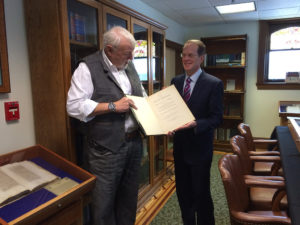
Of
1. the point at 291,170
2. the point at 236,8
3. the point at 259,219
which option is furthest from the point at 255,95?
the point at 259,219

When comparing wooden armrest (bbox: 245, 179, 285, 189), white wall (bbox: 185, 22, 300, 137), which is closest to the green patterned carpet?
wooden armrest (bbox: 245, 179, 285, 189)

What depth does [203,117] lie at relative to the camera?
1.68 metres

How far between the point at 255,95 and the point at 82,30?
3669 mm

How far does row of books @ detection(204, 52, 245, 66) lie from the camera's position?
165 inches

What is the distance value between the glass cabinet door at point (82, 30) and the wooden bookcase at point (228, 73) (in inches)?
120

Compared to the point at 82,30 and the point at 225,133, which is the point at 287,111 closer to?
the point at 225,133

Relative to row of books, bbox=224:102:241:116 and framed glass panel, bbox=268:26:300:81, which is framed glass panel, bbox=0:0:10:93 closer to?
row of books, bbox=224:102:241:116

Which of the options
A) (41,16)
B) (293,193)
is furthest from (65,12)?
(293,193)

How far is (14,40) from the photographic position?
1.45 m

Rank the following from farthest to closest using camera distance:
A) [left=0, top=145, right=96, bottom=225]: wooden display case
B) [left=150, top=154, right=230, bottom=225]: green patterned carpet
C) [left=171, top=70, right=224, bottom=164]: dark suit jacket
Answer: [left=150, top=154, right=230, bottom=225]: green patterned carpet → [left=171, top=70, right=224, bottom=164]: dark suit jacket → [left=0, top=145, right=96, bottom=225]: wooden display case

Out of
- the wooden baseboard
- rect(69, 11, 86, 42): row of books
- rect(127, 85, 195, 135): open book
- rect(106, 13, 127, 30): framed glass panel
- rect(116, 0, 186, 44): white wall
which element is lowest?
the wooden baseboard

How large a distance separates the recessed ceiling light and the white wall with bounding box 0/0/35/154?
2692 mm

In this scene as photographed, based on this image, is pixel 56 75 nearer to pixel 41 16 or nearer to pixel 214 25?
pixel 41 16

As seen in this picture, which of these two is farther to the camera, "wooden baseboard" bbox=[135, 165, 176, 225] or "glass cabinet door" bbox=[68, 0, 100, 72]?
"wooden baseboard" bbox=[135, 165, 176, 225]
